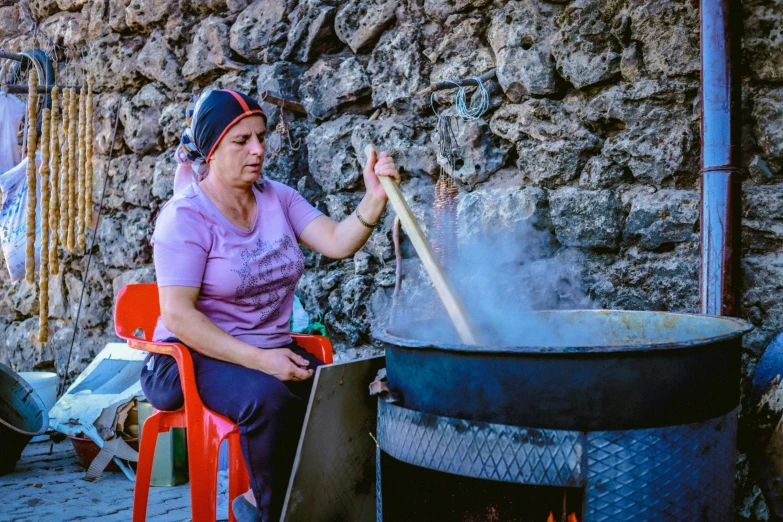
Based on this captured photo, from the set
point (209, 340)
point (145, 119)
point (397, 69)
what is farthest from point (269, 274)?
point (145, 119)

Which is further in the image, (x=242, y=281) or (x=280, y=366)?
(x=242, y=281)

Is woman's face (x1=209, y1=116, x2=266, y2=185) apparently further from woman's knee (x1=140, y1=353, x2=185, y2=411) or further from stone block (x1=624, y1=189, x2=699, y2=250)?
stone block (x1=624, y1=189, x2=699, y2=250)

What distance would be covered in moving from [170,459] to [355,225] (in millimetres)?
1654

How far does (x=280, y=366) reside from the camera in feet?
7.23

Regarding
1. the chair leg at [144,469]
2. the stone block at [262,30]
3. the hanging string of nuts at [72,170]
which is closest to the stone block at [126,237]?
the hanging string of nuts at [72,170]

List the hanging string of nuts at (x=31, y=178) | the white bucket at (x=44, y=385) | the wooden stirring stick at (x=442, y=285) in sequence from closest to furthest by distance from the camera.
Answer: the wooden stirring stick at (x=442, y=285) < the white bucket at (x=44, y=385) < the hanging string of nuts at (x=31, y=178)

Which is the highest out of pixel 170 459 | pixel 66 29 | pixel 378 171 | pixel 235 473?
pixel 66 29

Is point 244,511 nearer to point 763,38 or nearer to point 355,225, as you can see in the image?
point 355,225

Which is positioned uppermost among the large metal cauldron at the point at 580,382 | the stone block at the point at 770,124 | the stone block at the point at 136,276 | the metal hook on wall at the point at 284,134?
the metal hook on wall at the point at 284,134

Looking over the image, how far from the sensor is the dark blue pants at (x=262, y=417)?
2102mm

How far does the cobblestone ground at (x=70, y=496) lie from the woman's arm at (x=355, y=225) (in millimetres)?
1328

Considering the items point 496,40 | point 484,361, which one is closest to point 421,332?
point 484,361

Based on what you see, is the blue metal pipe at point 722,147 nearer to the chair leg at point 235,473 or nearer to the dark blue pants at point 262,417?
the dark blue pants at point 262,417

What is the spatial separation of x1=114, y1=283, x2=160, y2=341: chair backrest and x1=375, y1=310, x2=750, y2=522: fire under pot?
1.44 metres
